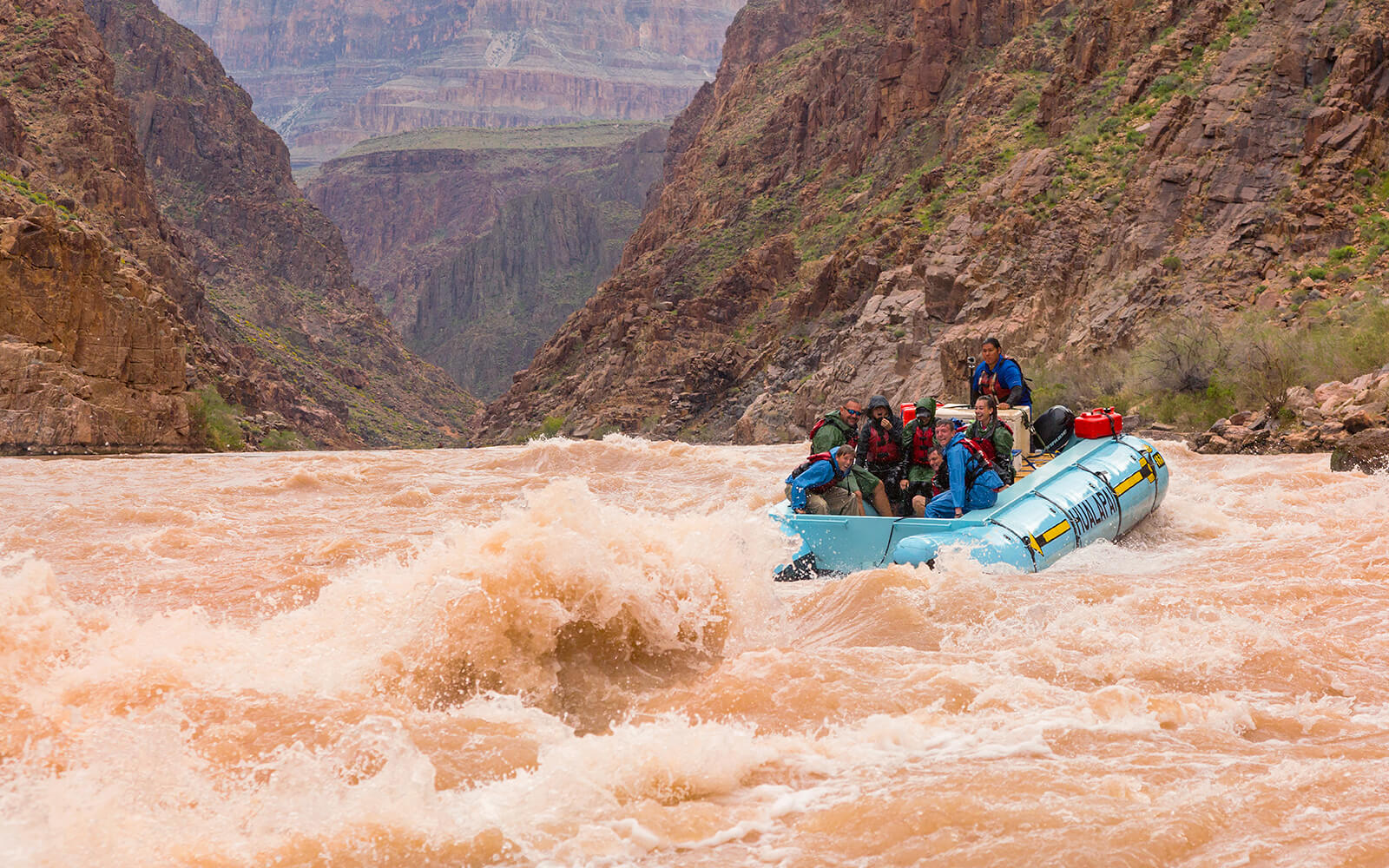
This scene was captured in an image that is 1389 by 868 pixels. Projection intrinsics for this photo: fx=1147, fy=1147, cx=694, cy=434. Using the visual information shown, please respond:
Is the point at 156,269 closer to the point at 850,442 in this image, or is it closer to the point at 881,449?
the point at 850,442

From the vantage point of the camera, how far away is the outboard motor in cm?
1184

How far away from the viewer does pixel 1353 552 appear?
9.20 m

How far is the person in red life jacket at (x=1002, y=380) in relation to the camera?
38.8 feet

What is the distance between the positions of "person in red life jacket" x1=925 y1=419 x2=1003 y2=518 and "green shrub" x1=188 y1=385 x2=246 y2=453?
27.9m

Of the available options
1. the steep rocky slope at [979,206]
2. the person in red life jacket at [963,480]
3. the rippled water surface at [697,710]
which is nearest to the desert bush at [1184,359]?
the steep rocky slope at [979,206]

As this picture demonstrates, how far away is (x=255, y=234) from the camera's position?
97.2 m

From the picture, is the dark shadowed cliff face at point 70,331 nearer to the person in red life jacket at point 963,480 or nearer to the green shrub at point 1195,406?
the person in red life jacket at point 963,480

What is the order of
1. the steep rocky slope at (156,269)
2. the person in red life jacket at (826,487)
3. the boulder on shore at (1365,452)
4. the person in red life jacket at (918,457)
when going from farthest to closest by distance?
1. the steep rocky slope at (156,269)
2. the boulder on shore at (1365,452)
3. the person in red life jacket at (918,457)
4. the person in red life jacket at (826,487)

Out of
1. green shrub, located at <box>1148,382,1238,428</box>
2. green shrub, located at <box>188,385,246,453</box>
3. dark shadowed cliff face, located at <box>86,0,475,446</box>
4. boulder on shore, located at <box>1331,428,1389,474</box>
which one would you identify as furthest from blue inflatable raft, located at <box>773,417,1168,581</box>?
dark shadowed cliff face, located at <box>86,0,475,446</box>

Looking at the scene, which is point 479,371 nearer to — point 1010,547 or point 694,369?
point 694,369

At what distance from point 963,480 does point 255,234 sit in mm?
97852

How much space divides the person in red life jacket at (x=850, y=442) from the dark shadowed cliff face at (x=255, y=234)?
231 ft

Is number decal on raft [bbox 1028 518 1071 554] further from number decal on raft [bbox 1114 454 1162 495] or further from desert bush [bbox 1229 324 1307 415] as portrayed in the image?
desert bush [bbox 1229 324 1307 415]

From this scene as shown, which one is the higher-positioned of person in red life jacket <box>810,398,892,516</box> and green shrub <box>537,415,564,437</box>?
person in red life jacket <box>810,398,892,516</box>
